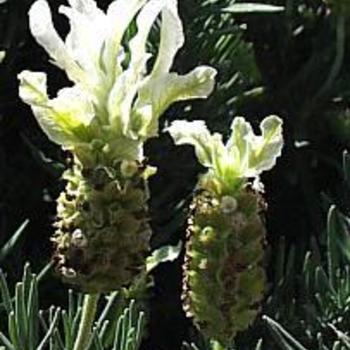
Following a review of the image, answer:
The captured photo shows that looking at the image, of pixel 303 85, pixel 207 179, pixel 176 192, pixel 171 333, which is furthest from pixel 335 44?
pixel 207 179

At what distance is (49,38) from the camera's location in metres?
0.93

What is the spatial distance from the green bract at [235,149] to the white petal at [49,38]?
0.09m

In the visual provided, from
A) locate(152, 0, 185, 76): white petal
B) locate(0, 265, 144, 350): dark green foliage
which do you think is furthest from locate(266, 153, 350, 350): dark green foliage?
locate(152, 0, 185, 76): white petal

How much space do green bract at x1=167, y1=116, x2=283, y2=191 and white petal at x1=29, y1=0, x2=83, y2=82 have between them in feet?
0.31

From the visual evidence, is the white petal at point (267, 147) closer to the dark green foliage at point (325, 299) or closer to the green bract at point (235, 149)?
the green bract at point (235, 149)

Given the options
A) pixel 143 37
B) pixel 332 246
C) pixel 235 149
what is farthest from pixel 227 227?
pixel 332 246

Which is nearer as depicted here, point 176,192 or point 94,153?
point 94,153

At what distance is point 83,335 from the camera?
37.5 inches

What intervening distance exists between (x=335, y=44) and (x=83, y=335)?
3.23 ft

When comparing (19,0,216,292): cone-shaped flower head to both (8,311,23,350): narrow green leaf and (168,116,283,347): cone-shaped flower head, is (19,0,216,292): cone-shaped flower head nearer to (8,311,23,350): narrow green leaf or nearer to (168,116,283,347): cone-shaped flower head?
(168,116,283,347): cone-shaped flower head

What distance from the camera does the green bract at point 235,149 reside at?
982 millimetres

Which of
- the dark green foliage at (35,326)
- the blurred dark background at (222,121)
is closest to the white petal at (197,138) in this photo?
the dark green foliage at (35,326)

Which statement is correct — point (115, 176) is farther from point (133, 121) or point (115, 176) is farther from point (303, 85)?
point (303, 85)

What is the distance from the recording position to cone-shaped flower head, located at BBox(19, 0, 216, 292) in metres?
0.93
